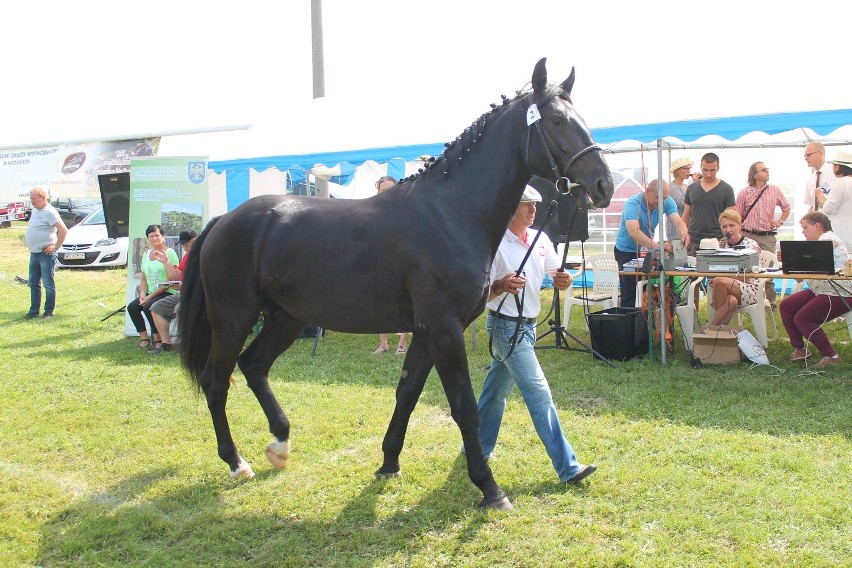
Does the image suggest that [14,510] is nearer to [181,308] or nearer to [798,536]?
[181,308]

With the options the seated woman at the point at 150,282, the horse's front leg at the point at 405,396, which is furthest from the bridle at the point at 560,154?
the seated woman at the point at 150,282

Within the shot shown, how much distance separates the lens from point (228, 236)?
429 cm

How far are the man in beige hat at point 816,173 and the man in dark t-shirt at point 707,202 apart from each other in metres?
0.89

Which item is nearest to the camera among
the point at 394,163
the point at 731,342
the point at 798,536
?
the point at 798,536

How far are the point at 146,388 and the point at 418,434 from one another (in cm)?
306

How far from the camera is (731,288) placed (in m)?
7.78

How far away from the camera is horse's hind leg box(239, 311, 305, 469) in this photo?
4543mm

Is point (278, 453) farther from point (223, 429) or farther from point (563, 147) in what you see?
point (563, 147)

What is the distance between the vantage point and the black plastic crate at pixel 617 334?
7.51 m

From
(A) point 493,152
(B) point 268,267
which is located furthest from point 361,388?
(A) point 493,152

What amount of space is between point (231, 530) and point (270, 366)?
1.14 m

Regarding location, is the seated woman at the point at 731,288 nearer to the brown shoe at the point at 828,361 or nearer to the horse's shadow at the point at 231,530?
the brown shoe at the point at 828,361

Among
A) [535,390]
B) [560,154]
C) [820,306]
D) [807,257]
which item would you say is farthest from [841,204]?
[560,154]

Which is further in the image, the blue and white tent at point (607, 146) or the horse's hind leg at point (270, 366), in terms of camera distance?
the blue and white tent at point (607, 146)
